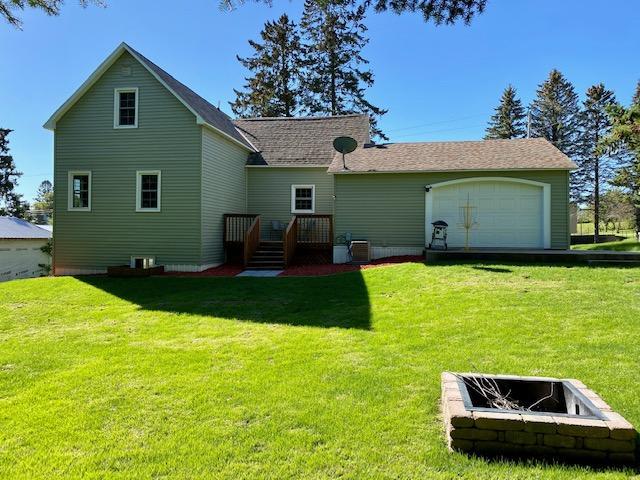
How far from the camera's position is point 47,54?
1459cm

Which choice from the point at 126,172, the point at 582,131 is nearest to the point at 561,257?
the point at 126,172

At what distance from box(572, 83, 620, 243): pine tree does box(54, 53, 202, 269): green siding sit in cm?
3363

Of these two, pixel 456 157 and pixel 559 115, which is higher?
pixel 559 115

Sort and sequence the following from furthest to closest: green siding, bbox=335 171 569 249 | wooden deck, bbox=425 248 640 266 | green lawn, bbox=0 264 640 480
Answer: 1. green siding, bbox=335 171 569 249
2. wooden deck, bbox=425 248 640 266
3. green lawn, bbox=0 264 640 480

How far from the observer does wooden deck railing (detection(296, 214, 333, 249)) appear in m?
15.0

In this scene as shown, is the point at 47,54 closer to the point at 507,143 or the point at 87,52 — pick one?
the point at 87,52

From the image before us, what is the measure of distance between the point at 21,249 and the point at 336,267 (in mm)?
20344

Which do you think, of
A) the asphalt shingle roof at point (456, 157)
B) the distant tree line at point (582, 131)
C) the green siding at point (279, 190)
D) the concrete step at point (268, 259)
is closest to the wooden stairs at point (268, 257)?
the concrete step at point (268, 259)

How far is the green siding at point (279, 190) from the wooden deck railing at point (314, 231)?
3.40 feet

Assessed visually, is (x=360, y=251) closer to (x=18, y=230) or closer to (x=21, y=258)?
(x=21, y=258)

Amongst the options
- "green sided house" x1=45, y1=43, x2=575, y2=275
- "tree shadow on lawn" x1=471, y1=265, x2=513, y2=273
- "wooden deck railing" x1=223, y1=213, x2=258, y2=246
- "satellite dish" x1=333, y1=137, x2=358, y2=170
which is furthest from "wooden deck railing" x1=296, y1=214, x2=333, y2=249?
"tree shadow on lawn" x1=471, y1=265, x2=513, y2=273

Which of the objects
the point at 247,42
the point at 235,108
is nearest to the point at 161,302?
the point at 235,108

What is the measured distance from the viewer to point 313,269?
12875mm

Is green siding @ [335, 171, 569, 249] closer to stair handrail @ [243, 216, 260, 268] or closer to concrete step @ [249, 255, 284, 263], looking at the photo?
concrete step @ [249, 255, 284, 263]
